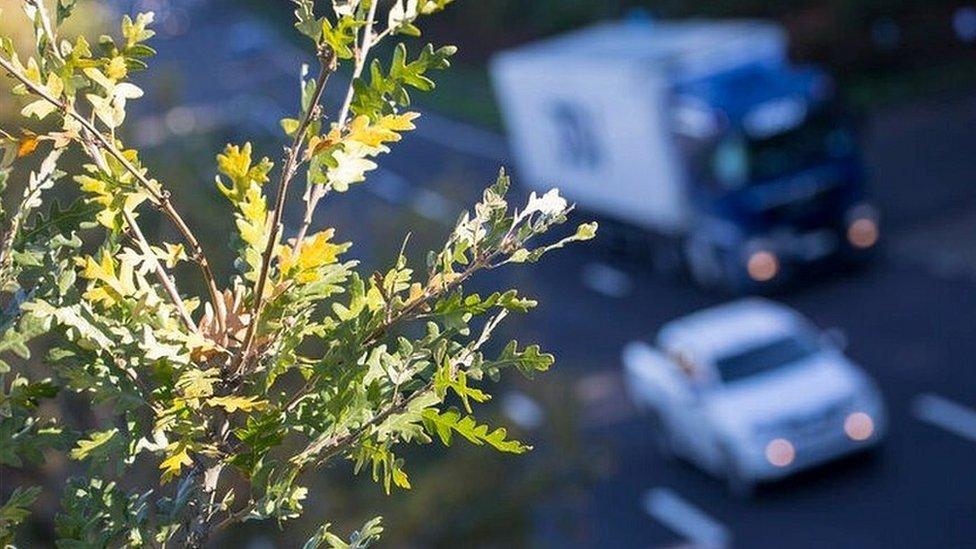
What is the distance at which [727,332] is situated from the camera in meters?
18.9

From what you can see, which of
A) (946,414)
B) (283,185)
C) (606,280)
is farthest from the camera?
(606,280)

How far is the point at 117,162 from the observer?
343 cm

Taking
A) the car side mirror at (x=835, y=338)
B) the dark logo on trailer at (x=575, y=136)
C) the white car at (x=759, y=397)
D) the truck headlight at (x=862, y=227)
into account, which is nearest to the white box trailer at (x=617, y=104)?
the dark logo on trailer at (x=575, y=136)

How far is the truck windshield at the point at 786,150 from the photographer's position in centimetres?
2466

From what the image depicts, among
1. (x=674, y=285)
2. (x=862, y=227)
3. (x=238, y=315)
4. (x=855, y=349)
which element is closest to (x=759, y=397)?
(x=855, y=349)

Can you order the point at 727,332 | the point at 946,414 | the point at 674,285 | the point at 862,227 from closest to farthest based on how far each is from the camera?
the point at 727,332 < the point at 946,414 < the point at 862,227 < the point at 674,285

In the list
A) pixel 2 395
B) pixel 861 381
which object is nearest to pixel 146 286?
pixel 2 395

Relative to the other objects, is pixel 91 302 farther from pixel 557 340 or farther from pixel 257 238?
pixel 557 340

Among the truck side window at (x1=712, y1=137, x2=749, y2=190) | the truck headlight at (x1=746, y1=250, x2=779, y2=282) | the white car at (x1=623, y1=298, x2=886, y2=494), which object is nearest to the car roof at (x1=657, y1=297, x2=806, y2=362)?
the white car at (x1=623, y1=298, x2=886, y2=494)

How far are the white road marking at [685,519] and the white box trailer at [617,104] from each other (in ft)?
23.9

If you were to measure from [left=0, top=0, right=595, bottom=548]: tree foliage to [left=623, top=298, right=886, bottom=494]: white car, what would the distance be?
14.6 metres

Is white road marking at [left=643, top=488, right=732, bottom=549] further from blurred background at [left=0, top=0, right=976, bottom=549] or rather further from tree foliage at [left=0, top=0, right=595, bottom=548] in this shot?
tree foliage at [left=0, top=0, right=595, bottom=548]

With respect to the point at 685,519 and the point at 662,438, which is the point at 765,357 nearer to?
the point at 685,519

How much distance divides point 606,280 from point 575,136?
7.56 ft
